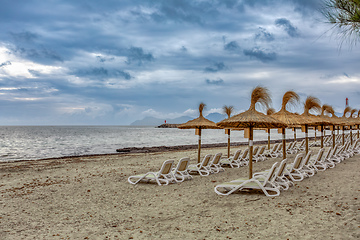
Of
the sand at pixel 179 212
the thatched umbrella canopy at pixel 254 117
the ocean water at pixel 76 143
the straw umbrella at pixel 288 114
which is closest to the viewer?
the sand at pixel 179 212

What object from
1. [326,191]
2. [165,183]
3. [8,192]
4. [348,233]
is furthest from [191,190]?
[8,192]

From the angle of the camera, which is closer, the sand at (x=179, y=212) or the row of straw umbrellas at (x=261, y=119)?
the sand at (x=179, y=212)

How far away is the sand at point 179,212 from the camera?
455 centimetres

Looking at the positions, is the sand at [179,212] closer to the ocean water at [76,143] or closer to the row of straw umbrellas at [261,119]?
the row of straw umbrellas at [261,119]

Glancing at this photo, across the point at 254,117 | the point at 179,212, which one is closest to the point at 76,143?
the point at 254,117

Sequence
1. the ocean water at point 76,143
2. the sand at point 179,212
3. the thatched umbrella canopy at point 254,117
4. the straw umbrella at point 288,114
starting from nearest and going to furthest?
1. the sand at point 179,212
2. the thatched umbrella canopy at point 254,117
3. the straw umbrella at point 288,114
4. the ocean water at point 76,143

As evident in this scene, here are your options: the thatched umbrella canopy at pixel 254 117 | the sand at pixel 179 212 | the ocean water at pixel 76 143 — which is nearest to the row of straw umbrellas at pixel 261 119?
the thatched umbrella canopy at pixel 254 117

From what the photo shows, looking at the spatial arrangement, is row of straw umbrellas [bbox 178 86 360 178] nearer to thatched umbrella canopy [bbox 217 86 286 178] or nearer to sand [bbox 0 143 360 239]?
thatched umbrella canopy [bbox 217 86 286 178]

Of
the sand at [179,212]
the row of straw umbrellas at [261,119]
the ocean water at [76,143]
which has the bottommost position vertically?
the ocean water at [76,143]

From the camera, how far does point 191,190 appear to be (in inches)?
300

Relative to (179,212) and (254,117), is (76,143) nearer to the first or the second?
(254,117)

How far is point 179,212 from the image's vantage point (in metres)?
5.73

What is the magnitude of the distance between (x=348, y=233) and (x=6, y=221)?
18.8 feet

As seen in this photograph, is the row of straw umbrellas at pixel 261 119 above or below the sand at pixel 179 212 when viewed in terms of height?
above
